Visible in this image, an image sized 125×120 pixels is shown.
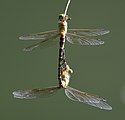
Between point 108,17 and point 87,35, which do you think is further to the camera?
point 108,17

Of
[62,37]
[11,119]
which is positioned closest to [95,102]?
[62,37]

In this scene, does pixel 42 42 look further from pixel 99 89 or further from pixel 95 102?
pixel 99 89

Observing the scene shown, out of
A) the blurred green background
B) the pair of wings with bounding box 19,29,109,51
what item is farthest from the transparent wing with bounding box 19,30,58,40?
the blurred green background

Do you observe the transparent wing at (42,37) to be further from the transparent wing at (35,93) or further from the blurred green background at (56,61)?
the blurred green background at (56,61)


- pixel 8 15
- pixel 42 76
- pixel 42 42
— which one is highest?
pixel 42 42

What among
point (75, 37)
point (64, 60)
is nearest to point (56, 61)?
point (75, 37)

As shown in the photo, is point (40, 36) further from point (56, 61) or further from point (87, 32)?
point (56, 61)

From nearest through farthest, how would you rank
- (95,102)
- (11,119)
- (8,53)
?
(95,102)
(11,119)
(8,53)
